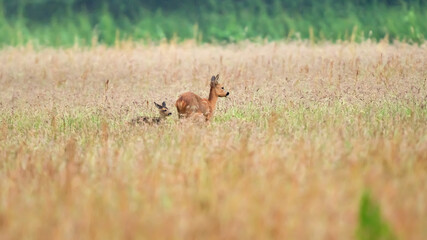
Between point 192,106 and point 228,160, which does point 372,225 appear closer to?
point 228,160

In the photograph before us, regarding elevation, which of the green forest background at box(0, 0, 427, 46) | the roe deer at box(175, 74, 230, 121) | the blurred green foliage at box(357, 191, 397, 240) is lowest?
the blurred green foliage at box(357, 191, 397, 240)

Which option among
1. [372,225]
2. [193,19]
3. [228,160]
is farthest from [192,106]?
[193,19]

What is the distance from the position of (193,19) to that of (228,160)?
16.8 meters

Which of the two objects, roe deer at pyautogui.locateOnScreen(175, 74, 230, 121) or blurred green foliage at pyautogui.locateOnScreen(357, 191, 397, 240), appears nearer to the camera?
blurred green foliage at pyautogui.locateOnScreen(357, 191, 397, 240)

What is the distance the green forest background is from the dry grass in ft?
25.6

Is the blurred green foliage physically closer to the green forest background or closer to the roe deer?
the roe deer

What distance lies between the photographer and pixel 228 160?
5.32 meters

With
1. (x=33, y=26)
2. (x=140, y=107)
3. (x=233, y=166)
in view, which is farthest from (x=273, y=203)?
(x=33, y=26)

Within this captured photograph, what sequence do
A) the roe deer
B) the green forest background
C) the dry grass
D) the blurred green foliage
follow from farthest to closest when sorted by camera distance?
the green forest background < the roe deer < the dry grass < the blurred green foliage

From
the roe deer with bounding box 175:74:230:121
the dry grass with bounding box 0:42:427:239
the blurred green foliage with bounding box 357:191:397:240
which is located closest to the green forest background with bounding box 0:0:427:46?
the dry grass with bounding box 0:42:427:239

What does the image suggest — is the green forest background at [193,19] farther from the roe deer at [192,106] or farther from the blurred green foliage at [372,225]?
the blurred green foliage at [372,225]

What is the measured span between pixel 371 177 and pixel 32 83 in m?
11.1

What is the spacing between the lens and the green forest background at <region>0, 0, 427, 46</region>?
20.2 meters

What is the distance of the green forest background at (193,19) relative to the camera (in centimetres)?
2025
